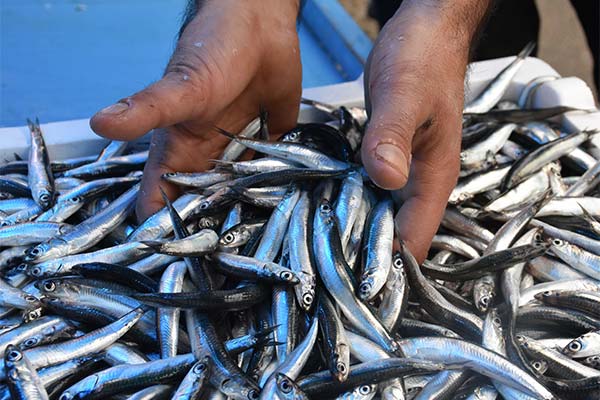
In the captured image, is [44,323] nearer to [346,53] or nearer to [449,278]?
[449,278]

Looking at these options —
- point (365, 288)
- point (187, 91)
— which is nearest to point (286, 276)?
point (365, 288)

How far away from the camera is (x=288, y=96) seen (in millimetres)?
2223

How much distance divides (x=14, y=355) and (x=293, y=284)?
2.39ft

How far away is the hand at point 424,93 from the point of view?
1.53 m

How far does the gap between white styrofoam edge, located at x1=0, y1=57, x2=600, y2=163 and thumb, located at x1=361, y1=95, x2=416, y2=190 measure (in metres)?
0.88

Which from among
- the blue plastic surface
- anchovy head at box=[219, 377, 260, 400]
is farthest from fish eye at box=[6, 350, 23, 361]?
the blue plastic surface

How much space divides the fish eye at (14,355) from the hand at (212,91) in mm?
591

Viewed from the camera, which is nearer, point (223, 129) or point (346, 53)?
point (223, 129)

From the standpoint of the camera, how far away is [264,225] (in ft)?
5.78

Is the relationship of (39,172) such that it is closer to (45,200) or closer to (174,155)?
(45,200)

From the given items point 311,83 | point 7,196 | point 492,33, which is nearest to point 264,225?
point 7,196

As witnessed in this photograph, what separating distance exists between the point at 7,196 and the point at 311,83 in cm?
166

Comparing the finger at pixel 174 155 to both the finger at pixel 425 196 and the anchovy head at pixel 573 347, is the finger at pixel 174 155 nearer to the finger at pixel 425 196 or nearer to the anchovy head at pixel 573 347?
the finger at pixel 425 196

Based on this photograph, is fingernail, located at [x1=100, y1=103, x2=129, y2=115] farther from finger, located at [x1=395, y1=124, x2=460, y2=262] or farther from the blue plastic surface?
the blue plastic surface
